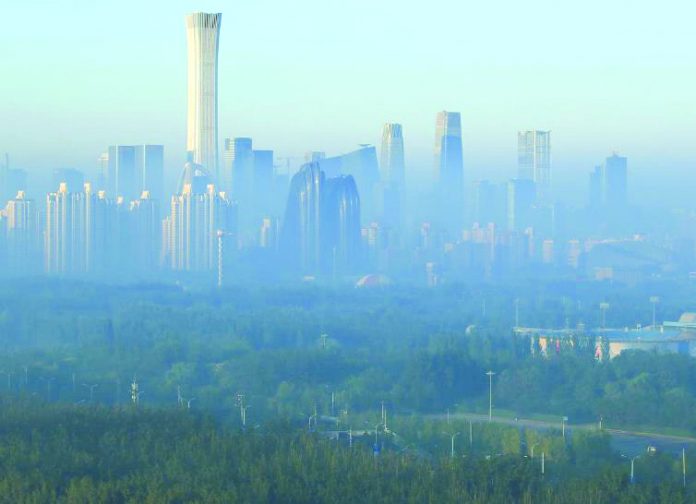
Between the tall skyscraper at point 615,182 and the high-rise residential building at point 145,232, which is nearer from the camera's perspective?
the high-rise residential building at point 145,232

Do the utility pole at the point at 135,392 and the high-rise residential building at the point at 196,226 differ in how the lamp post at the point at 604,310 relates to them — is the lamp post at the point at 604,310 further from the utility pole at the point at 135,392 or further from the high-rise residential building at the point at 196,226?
the high-rise residential building at the point at 196,226

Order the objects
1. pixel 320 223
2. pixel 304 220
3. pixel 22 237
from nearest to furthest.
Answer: pixel 22 237, pixel 304 220, pixel 320 223

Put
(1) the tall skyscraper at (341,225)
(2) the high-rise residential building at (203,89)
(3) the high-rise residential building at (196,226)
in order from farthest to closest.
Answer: (1) the tall skyscraper at (341,225)
(3) the high-rise residential building at (196,226)
(2) the high-rise residential building at (203,89)

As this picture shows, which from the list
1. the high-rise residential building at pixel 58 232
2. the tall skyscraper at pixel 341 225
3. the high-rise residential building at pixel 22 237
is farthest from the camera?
the tall skyscraper at pixel 341 225

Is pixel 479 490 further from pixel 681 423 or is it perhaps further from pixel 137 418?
pixel 681 423

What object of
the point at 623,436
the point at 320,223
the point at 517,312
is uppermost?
the point at 320,223

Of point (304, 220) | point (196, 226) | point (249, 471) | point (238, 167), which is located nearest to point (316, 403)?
point (249, 471)

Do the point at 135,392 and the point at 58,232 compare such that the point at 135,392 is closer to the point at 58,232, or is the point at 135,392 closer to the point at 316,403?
the point at 316,403

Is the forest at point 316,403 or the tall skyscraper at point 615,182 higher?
the tall skyscraper at point 615,182

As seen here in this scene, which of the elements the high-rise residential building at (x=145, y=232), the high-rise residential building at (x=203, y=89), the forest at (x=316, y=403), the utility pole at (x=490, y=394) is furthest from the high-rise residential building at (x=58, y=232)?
the utility pole at (x=490, y=394)
